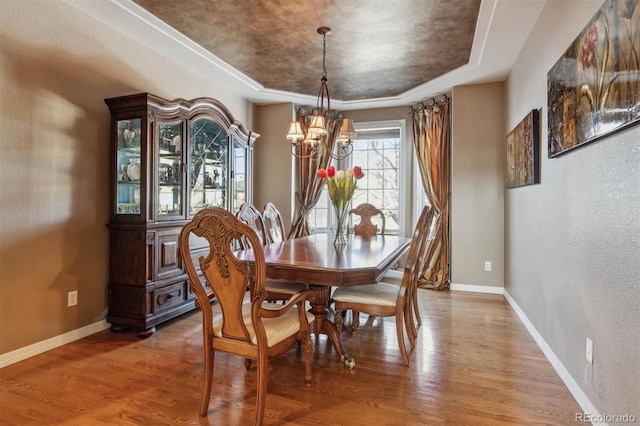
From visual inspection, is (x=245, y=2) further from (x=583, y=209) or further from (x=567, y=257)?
(x=567, y=257)

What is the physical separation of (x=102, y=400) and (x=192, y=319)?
1.41m

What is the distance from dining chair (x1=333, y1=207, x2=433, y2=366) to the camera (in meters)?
2.40

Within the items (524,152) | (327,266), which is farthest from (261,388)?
(524,152)

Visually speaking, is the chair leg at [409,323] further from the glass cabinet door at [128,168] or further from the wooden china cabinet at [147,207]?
the glass cabinet door at [128,168]

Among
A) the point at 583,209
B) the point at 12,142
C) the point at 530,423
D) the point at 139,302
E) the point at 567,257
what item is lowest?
the point at 530,423

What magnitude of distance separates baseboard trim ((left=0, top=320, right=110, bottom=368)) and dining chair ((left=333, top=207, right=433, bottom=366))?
212 cm

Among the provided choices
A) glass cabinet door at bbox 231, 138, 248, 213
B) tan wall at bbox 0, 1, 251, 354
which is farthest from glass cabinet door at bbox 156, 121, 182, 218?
glass cabinet door at bbox 231, 138, 248, 213

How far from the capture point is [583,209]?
1.93 m

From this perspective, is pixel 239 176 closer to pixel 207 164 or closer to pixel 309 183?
pixel 207 164

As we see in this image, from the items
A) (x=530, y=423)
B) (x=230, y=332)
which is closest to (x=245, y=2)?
(x=230, y=332)

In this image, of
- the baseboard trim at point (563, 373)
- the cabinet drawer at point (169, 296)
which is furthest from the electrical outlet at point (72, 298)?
the baseboard trim at point (563, 373)

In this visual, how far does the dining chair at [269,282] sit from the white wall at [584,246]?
5.83 feet

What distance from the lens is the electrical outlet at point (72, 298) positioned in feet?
9.21

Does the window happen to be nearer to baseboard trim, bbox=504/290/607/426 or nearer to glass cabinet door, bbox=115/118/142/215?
baseboard trim, bbox=504/290/607/426
